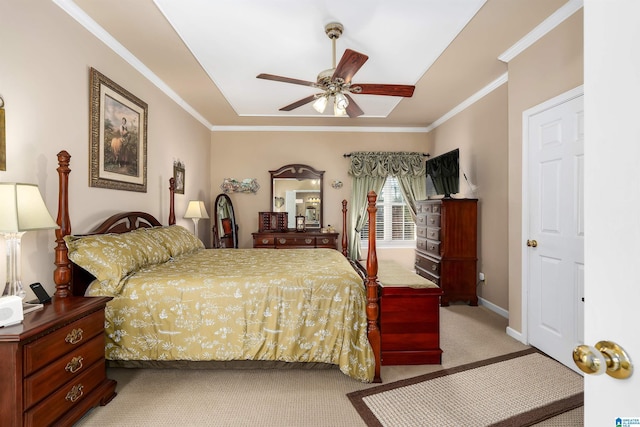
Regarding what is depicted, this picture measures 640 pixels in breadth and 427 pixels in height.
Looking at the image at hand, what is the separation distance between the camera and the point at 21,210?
1.72 metres

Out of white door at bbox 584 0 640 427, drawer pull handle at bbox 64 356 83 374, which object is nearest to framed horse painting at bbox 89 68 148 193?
drawer pull handle at bbox 64 356 83 374

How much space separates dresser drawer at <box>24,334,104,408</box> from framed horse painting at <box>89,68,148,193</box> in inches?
57.6

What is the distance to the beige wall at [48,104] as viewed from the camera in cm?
207

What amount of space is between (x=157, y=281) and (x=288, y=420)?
4.30ft

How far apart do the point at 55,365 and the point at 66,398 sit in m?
0.23

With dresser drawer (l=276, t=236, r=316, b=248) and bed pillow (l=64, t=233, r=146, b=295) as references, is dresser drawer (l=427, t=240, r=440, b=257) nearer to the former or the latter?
dresser drawer (l=276, t=236, r=316, b=248)

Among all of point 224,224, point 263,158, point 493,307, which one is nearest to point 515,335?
point 493,307

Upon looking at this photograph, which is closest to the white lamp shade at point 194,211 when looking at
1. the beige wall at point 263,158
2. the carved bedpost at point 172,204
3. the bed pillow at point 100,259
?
the carved bedpost at point 172,204

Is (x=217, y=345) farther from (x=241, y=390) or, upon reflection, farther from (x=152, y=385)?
(x=152, y=385)

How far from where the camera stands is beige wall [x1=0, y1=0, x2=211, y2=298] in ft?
6.80

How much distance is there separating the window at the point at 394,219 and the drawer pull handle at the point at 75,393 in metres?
4.81

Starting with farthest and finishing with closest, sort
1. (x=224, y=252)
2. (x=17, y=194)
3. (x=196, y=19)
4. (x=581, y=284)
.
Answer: (x=224, y=252)
(x=196, y=19)
(x=581, y=284)
(x=17, y=194)

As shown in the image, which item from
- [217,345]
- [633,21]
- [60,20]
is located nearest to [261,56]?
[60,20]

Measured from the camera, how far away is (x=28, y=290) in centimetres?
220
